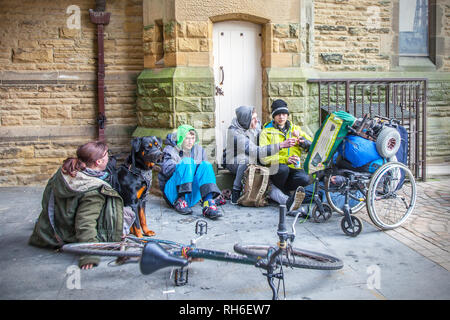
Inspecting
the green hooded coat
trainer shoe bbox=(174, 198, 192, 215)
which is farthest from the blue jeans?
the green hooded coat

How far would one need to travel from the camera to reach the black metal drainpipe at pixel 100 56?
8.02 metres

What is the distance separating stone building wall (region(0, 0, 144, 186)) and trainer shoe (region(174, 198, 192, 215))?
2580 mm

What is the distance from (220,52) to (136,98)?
1831 millimetres

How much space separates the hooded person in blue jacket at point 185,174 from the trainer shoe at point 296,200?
0.93 m

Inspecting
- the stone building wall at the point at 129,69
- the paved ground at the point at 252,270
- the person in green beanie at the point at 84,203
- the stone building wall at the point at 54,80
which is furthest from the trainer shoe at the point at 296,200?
the stone building wall at the point at 54,80

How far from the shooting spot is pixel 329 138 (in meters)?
5.25

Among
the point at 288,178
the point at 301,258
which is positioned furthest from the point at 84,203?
the point at 288,178

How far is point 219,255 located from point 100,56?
5592 millimetres

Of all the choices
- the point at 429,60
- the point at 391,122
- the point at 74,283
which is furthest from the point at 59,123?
the point at 429,60

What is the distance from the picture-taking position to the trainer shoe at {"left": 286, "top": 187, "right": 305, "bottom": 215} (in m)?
5.43

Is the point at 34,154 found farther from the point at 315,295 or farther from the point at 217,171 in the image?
the point at 315,295
